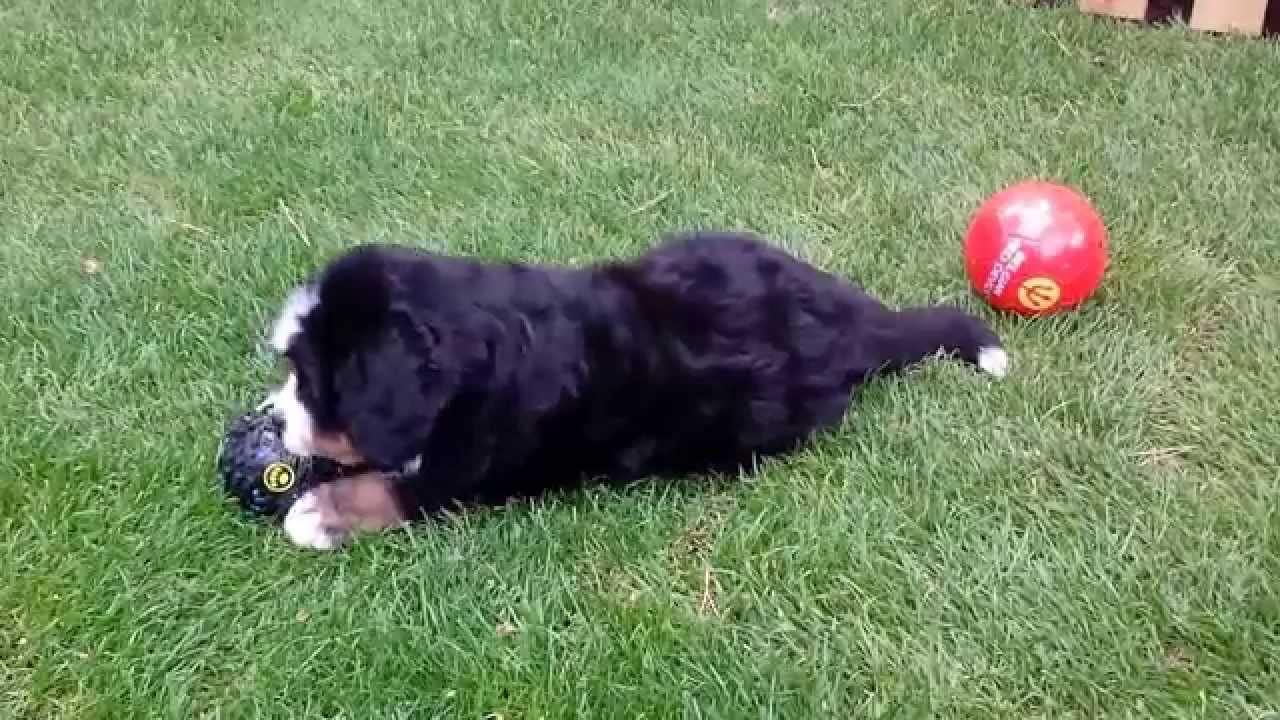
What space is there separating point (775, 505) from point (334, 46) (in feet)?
10.00

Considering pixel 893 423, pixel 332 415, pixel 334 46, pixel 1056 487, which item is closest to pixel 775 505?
pixel 893 423

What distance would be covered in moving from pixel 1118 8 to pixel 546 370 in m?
3.66

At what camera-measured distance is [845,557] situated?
2631 millimetres

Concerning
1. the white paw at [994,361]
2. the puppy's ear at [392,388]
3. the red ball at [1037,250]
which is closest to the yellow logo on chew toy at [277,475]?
the puppy's ear at [392,388]

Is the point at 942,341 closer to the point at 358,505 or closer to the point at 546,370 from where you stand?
the point at 546,370

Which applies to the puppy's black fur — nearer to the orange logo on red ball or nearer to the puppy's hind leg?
the puppy's hind leg

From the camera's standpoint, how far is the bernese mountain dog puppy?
2.49m

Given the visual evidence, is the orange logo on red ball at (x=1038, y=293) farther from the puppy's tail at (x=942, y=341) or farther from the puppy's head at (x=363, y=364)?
the puppy's head at (x=363, y=364)

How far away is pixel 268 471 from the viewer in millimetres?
2717

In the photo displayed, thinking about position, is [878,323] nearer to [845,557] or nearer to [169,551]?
[845,557]

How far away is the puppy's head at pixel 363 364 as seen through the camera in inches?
96.8

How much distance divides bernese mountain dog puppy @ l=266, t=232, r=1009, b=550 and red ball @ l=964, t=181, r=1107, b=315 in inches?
18.8

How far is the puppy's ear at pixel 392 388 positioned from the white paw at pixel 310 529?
272mm

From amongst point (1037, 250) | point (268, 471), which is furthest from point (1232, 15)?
point (268, 471)
